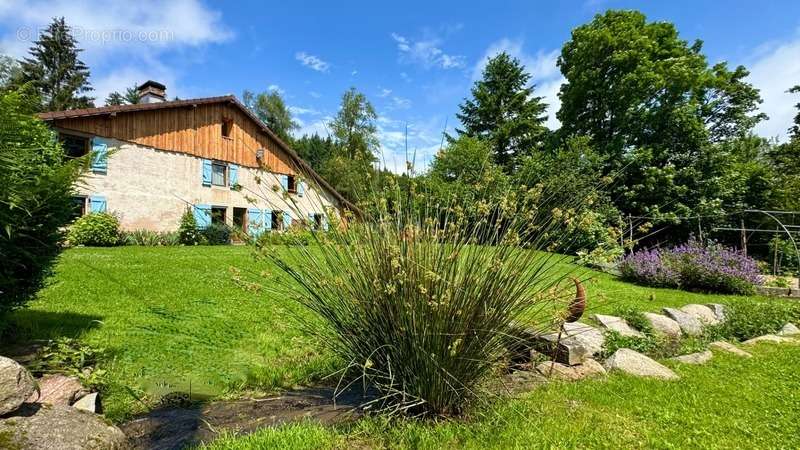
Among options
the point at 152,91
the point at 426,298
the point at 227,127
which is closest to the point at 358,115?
the point at 227,127

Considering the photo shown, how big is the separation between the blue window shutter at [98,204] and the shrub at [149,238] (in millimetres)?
1006

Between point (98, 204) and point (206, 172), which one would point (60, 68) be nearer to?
point (206, 172)

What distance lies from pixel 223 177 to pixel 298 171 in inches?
644

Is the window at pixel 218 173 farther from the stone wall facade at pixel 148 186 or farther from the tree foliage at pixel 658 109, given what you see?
the tree foliage at pixel 658 109

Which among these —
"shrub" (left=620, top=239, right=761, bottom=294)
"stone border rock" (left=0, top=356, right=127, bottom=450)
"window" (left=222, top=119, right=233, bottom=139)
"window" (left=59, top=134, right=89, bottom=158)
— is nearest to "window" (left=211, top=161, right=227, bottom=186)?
"window" (left=222, top=119, right=233, bottom=139)

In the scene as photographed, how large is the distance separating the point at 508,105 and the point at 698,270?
58.7ft

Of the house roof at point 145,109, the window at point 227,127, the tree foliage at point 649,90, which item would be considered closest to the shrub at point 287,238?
the house roof at point 145,109

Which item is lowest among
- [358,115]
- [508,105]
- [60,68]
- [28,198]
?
[28,198]

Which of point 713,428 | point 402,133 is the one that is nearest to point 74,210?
point 402,133

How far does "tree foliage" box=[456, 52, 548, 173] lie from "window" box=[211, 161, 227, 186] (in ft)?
49.2

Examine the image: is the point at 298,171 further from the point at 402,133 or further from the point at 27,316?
the point at 27,316

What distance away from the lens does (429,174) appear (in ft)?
8.30

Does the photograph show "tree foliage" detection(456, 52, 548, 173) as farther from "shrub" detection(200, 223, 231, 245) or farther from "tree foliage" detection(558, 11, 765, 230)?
"shrub" detection(200, 223, 231, 245)

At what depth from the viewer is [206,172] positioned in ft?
52.9
